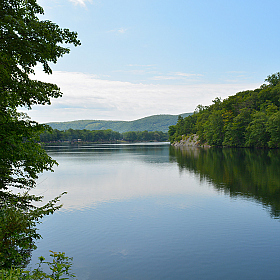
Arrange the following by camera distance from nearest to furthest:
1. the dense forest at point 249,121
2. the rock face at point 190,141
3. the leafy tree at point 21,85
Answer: the leafy tree at point 21,85, the dense forest at point 249,121, the rock face at point 190,141

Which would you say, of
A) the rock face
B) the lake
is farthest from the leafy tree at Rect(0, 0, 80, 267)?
the rock face

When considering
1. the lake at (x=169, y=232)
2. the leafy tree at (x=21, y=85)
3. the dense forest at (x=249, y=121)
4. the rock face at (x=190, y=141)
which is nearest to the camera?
the leafy tree at (x=21, y=85)

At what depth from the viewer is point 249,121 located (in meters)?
83.8

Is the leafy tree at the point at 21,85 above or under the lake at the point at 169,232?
above

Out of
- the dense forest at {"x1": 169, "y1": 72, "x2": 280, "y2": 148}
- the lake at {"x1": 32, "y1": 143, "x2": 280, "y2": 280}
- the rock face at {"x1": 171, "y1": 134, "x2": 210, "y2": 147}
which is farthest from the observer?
the rock face at {"x1": 171, "y1": 134, "x2": 210, "y2": 147}

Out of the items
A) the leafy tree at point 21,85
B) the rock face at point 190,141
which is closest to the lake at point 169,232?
the leafy tree at point 21,85

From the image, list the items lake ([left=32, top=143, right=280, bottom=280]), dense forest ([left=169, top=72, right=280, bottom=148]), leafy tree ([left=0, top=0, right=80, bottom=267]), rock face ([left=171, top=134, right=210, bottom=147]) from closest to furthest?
leafy tree ([left=0, top=0, right=80, bottom=267]) < lake ([left=32, top=143, right=280, bottom=280]) < dense forest ([left=169, top=72, right=280, bottom=148]) < rock face ([left=171, top=134, right=210, bottom=147])

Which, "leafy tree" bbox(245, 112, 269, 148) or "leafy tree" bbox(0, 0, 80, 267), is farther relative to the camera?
"leafy tree" bbox(245, 112, 269, 148)

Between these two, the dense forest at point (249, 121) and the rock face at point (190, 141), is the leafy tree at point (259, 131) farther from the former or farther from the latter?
the rock face at point (190, 141)

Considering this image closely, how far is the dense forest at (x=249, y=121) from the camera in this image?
231ft

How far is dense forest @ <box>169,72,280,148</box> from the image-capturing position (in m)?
70.5

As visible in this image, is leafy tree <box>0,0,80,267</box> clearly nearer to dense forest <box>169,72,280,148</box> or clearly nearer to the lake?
the lake

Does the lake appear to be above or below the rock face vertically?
below

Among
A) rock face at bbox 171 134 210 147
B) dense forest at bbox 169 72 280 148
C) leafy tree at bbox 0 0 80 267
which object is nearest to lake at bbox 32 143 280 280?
leafy tree at bbox 0 0 80 267
